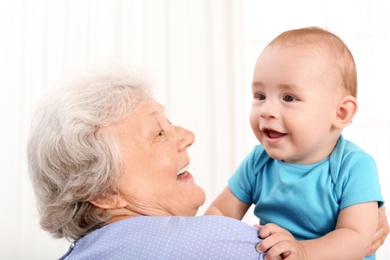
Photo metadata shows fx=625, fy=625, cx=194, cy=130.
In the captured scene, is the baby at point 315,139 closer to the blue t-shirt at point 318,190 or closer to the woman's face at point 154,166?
the blue t-shirt at point 318,190

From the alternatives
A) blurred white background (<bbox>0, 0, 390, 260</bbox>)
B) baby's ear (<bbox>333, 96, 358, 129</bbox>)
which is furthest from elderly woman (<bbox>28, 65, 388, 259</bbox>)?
blurred white background (<bbox>0, 0, 390, 260</bbox>)

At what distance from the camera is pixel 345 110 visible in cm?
171

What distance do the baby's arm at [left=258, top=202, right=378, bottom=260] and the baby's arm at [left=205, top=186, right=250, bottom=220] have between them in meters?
0.40

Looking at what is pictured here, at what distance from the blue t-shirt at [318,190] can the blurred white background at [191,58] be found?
2406 millimetres

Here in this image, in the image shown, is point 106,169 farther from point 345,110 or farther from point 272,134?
point 345,110

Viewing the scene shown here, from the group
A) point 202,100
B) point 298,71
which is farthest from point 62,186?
point 202,100

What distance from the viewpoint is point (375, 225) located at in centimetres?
166

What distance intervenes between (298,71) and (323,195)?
35cm

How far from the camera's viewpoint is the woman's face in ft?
5.39

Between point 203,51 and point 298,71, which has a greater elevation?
point 298,71

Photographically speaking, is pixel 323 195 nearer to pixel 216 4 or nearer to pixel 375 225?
pixel 375 225

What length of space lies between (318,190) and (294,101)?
10.2 inches

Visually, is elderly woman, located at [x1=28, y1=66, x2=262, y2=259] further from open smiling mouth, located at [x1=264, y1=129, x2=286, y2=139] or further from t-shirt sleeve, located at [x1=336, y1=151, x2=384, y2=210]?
t-shirt sleeve, located at [x1=336, y1=151, x2=384, y2=210]

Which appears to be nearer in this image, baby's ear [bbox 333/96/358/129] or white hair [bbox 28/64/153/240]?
white hair [bbox 28/64/153/240]
